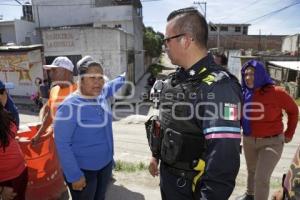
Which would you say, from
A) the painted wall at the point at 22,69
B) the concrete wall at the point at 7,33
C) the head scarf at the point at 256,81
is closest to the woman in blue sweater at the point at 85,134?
the head scarf at the point at 256,81

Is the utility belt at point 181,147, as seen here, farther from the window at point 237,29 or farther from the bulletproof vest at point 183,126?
the window at point 237,29

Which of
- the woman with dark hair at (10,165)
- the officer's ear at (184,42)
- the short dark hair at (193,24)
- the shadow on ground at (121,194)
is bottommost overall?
the shadow on ground at (121,194)

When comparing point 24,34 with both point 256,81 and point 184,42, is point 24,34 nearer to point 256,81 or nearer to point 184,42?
point 256,81

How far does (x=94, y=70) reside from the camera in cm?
296

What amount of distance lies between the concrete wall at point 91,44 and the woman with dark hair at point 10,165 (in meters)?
13.9

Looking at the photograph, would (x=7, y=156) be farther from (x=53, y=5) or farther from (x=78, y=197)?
(x=53, y=5)

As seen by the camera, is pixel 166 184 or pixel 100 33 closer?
pixel 166 184

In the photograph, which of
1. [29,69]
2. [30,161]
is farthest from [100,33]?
[30,161]

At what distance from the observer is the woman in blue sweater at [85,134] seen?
A: 110 inches

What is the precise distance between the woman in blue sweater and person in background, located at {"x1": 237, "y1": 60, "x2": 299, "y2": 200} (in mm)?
1821

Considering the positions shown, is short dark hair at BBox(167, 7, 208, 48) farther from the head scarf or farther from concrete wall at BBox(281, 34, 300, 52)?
concrete wall at BBox(281, 34, 300, 52)

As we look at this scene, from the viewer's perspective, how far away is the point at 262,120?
12.3 feet

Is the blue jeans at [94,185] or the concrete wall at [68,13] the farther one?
the concrete wall at [68,13]

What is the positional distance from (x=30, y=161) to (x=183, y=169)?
2.39 meters
